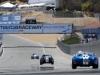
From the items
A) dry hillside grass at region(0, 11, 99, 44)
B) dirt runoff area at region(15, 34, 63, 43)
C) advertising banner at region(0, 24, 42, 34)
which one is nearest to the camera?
advertising banner at region(0, 24, 42, 34)

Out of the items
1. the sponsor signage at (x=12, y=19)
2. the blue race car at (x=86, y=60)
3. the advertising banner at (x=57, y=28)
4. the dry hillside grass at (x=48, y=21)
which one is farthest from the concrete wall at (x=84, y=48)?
the blue race car at (x=86, y=60)

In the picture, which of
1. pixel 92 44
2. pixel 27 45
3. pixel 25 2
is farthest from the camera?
pixel 25 2

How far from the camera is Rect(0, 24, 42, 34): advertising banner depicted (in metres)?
90.2

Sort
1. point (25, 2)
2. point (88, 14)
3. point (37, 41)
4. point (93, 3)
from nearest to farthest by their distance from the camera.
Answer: point (37, 41) < point (88, 14) < point (93, 3) < point (25, 2)

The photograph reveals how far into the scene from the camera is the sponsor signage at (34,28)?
9031cm

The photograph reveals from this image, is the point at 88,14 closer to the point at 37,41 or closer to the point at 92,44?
the point at 37,41

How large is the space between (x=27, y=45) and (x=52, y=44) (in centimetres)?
515

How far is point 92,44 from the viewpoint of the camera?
2328 inches

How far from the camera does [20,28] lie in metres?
91.4

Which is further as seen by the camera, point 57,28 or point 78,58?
point 57,28

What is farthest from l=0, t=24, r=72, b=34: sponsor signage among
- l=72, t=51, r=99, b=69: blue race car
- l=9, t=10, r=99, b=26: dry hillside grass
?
l=72, t=51, r=99, b=69: blue race car

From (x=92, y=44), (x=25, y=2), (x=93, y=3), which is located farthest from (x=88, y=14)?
(x=92, y=44)

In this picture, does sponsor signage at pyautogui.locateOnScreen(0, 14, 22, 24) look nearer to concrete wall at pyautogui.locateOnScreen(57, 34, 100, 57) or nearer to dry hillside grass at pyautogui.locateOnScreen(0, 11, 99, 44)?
dry hillside grass at pyautogui.locateOnScreen(0, 11, 99, 44)

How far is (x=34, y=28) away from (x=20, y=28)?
9.30 feet
